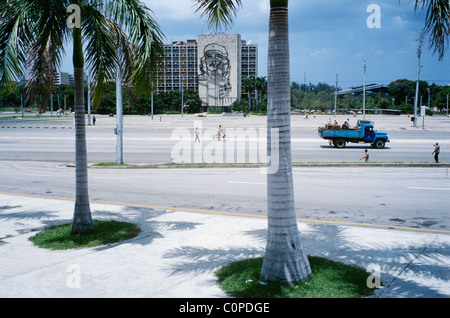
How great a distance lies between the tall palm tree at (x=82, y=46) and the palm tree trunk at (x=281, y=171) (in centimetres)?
364

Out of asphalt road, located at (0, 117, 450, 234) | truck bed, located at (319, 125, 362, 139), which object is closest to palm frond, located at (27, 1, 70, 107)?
asphalt road, located at (0, 117, 450, 234)

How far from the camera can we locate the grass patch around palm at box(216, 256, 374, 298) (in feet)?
19.3

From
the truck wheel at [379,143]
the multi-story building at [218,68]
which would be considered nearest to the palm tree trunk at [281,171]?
the truck wheel at [379,143]

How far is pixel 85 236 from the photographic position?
8969 millimetres

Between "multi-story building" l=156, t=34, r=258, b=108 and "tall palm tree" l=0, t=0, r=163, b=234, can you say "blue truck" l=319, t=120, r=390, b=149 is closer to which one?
"tall palm tree" l=0, t=0, r=163, b=234

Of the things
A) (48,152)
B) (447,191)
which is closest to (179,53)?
(48,152)

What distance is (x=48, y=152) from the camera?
3070cm

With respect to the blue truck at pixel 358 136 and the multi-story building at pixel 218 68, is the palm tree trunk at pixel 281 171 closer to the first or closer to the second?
the blue truck at pixel 358 136

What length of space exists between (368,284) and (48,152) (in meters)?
29.1

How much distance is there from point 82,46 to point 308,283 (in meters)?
6.78

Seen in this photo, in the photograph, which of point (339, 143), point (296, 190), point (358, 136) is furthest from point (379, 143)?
→ point (296, 190)

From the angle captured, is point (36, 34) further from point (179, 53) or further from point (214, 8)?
point (179, 53)

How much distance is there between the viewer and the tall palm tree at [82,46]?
8.20 metres
